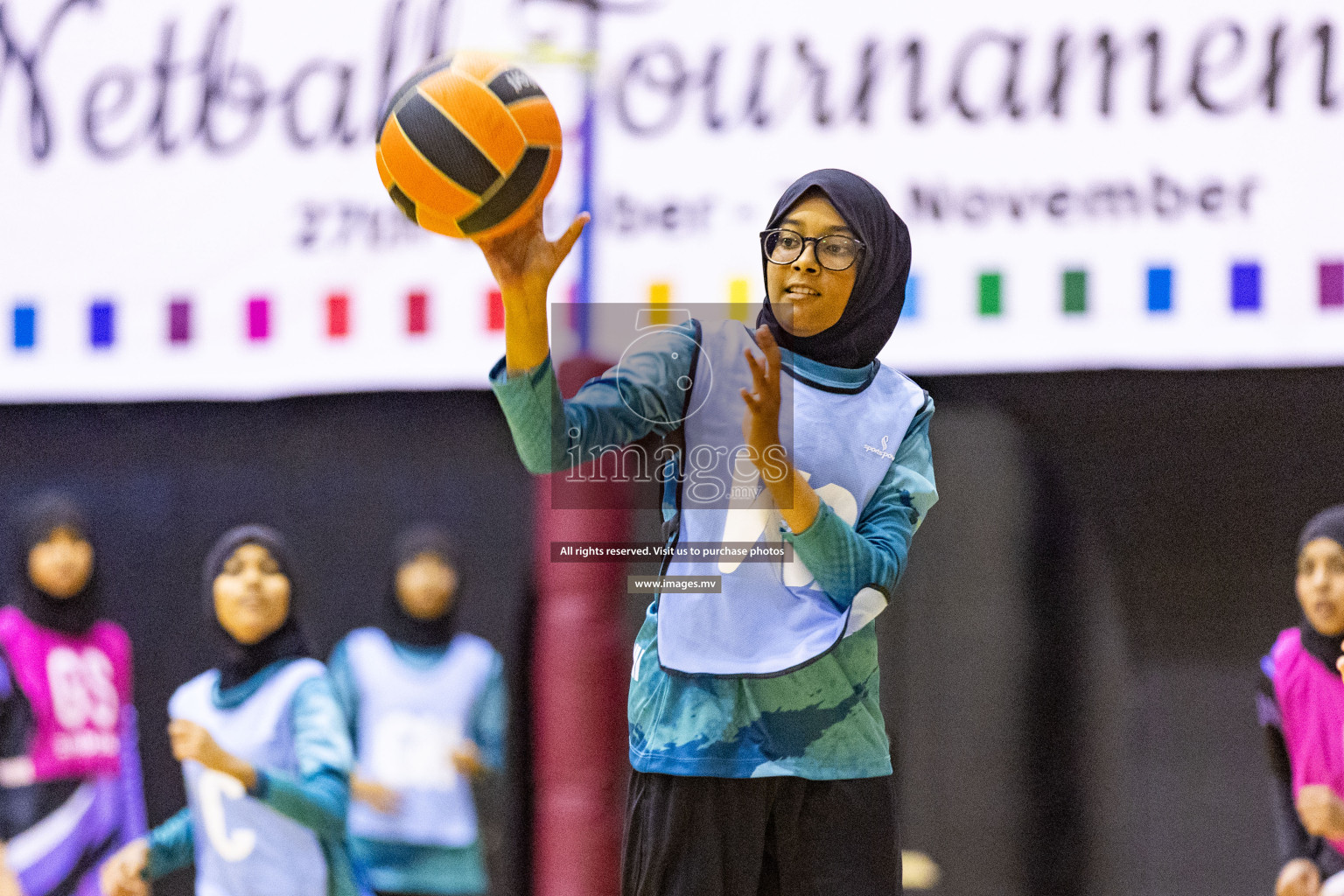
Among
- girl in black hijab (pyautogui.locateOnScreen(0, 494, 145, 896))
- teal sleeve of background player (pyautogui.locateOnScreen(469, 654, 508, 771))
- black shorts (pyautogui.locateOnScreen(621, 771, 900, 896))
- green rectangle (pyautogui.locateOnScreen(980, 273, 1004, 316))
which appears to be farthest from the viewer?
girl in black hijab (pyautogui.locateOnScreen(0, 494, 145, 896))

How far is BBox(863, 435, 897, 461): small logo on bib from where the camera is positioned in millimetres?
1756

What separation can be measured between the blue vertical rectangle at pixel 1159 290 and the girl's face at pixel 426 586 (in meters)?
1.65

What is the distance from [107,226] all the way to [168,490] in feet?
2.09

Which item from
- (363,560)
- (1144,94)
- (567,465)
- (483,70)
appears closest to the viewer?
(567,465)

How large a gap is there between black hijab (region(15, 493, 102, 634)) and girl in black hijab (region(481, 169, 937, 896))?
179 centimetres

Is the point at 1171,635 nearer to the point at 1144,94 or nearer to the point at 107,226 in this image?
the point at 1144,94

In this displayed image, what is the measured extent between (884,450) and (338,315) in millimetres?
1523

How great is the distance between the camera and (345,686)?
2816mm

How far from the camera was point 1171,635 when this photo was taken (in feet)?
8.80

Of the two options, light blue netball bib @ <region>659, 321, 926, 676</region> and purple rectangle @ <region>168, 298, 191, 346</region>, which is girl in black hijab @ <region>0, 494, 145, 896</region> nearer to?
purple rectangle @ <region>168, 298, 191, 346</region>

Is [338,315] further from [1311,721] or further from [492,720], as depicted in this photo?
[1311,721]

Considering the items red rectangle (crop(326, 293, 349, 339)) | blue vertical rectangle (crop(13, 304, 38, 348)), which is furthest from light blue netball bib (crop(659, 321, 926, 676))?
blue vertical rectangle (crop(13, 304, 38, 348))

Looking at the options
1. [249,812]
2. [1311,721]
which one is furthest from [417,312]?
[1311,721]

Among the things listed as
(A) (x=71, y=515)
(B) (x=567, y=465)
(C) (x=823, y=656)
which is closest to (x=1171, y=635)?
(C) (x=823, y=656)
